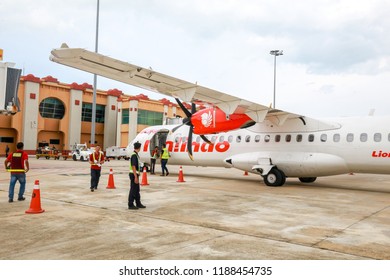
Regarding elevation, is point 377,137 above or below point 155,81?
below

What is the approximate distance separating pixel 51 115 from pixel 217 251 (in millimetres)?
47802

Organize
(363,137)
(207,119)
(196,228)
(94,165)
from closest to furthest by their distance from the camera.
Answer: (196,228) < (94,165) < (363,137) < (207,119)

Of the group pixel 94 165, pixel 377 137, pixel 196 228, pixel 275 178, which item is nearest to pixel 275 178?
pixel 275 178

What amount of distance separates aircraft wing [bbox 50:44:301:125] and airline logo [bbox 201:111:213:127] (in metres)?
1.60

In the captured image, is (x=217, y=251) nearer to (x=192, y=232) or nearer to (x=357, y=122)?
(x=192, y=232)

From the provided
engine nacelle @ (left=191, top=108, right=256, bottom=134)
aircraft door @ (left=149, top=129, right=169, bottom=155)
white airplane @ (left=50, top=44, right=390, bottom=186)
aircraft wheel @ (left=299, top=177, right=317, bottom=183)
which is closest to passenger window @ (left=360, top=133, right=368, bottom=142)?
white airplane @ (left=50, top=44, right=390, bottom=186)

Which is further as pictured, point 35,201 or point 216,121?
point 216,121

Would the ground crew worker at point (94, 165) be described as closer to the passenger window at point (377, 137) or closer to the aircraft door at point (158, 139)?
the aircraft door at point (158, 139)

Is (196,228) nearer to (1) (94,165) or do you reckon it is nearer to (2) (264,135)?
(1) (94,165)

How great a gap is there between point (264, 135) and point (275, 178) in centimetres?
216

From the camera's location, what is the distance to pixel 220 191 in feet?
40.4

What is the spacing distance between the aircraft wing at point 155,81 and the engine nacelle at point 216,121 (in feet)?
2.18

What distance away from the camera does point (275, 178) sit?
14.3 meters

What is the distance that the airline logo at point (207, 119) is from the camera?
594 inches
